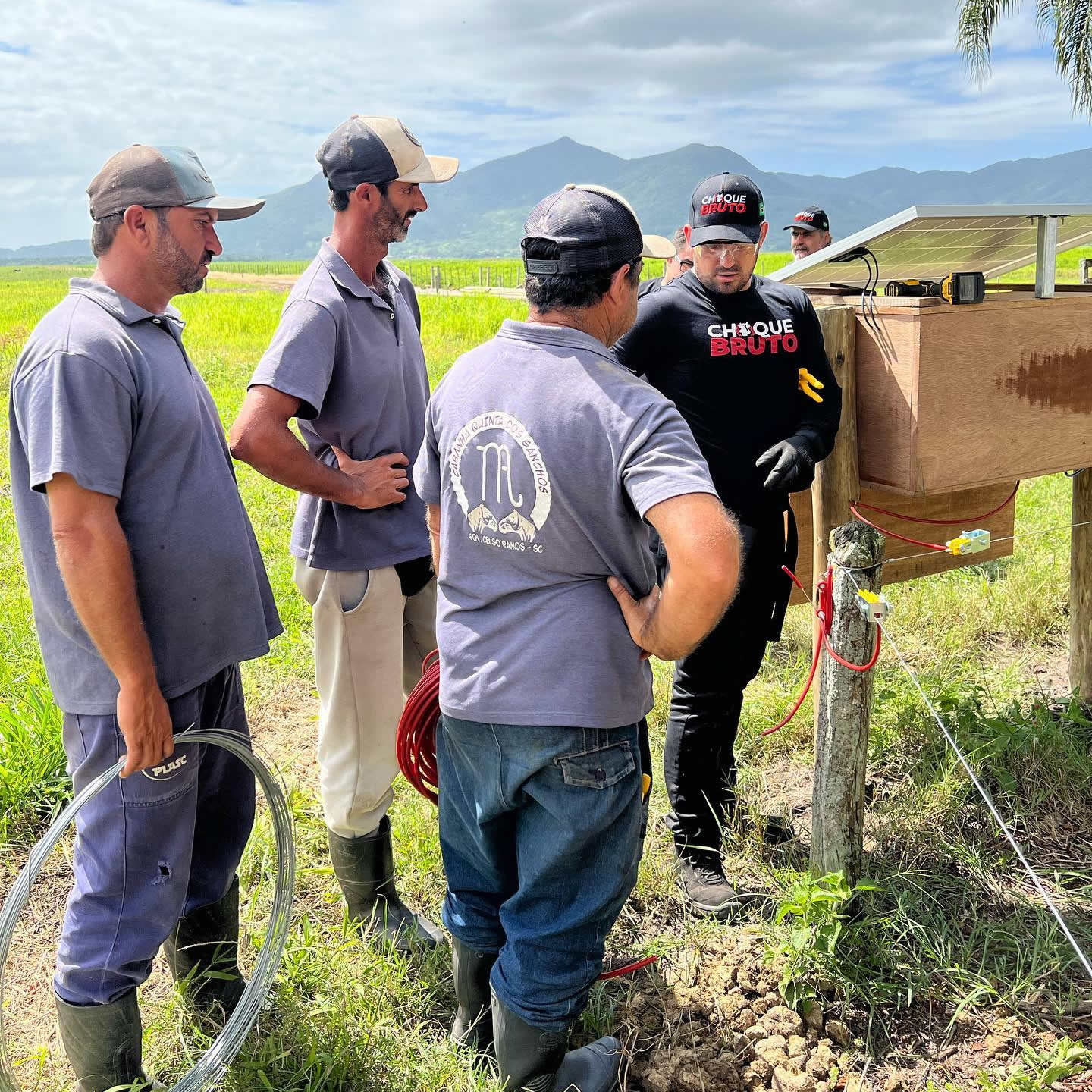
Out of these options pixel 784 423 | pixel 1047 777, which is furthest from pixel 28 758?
pixel 1047 777

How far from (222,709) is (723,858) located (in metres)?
1.76

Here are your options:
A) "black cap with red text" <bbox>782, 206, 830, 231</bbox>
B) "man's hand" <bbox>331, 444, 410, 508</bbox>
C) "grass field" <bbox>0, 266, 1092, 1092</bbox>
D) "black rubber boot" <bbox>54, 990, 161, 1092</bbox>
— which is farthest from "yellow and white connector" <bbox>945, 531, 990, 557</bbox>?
"black cap with red text" <bbox>782, 206, 830, 231</bbox>

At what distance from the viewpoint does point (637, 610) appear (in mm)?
1993

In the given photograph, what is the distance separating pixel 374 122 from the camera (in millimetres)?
2865

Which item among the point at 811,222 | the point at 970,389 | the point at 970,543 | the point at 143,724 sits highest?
the point at 811,222

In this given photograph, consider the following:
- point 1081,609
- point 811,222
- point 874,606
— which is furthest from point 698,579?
point 811,222

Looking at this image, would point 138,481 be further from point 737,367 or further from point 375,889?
point 737,367

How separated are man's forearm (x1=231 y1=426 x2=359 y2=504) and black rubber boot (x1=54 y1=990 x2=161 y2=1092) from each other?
1.29 meters

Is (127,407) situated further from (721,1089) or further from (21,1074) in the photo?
(721,1089)

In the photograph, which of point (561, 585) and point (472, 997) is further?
point (472, 997)

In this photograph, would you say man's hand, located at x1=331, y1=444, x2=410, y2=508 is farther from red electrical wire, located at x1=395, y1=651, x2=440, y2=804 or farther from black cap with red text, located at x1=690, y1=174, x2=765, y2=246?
black cap with red text, located at x1=690, y1=174, x2=765, y2=246

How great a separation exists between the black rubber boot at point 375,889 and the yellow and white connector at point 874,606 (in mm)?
1581

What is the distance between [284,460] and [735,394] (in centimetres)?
140

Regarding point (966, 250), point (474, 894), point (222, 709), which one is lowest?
point (474, 894)
